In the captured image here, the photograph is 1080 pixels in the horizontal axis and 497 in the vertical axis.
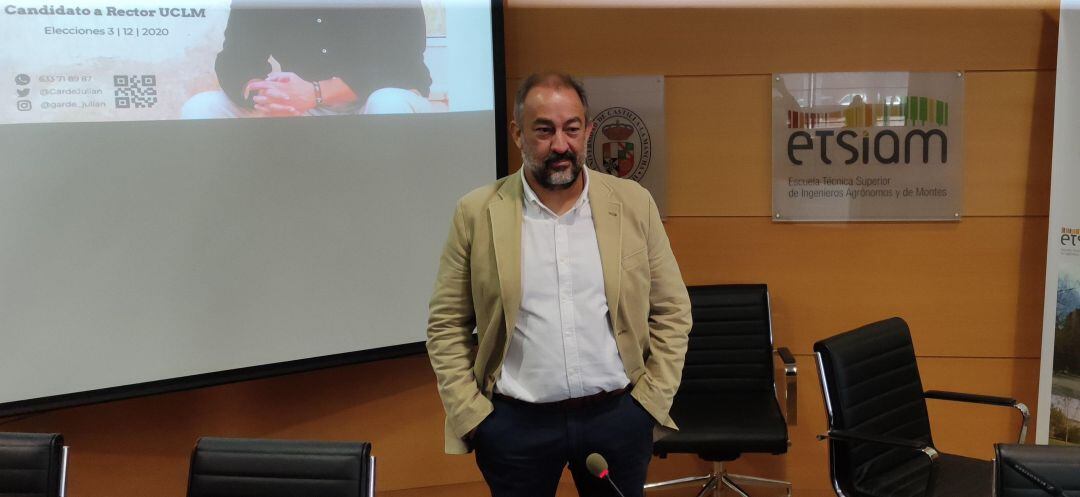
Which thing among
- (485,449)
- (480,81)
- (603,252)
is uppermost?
(480,81)

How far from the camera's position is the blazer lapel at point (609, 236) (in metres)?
2.12

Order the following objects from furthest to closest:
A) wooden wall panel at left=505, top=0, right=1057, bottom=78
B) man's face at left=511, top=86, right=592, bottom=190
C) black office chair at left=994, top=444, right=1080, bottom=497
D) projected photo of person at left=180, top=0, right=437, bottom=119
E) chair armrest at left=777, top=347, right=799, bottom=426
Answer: wooden wall panel at left=505, top=0, right=1057, bottom=78 < chair armrest at left=777, top=347, right=799, bottom=426 < projected photo of person at left=180, top=0, right=437, bottom=119 < man's face at left=511, top=86, right=592, bottom=190 < black office chair at left=994, top=444, right=1080, bottom=497

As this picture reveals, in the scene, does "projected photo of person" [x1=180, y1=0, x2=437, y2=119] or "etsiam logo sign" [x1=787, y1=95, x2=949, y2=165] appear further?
"etsiam logo sign" [x1=787, y1=95, x2=949, y2=165]

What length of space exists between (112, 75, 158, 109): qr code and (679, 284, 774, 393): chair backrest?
2.07 metres

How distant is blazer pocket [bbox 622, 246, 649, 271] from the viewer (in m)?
2.16

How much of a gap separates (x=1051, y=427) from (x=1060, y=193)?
897 millimetres

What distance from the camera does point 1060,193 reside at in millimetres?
3371

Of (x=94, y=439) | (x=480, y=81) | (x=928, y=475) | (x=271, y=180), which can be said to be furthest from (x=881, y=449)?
(x=94, y=439)

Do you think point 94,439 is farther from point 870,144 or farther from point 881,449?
point 870,144

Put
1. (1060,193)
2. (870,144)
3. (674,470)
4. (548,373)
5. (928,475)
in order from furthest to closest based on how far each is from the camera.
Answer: (674,470) < (870,144) < (1060,193) < (928,475) < (548,373)

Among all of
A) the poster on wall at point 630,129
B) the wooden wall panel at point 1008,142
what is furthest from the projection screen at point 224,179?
the wooden wall panel at point 1008,142

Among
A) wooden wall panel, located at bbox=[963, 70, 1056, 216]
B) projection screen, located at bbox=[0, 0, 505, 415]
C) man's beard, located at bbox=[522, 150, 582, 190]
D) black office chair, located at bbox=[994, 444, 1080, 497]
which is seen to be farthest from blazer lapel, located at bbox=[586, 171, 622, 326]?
wooden wall panel, located at bbox=[963, 70, 1056, 216]

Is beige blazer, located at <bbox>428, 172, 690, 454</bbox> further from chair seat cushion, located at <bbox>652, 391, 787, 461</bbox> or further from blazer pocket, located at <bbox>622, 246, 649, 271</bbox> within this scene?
chair seat cushion, located at <bbox>652, 391, 787, 461</bbox>

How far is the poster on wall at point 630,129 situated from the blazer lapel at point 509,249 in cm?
159
